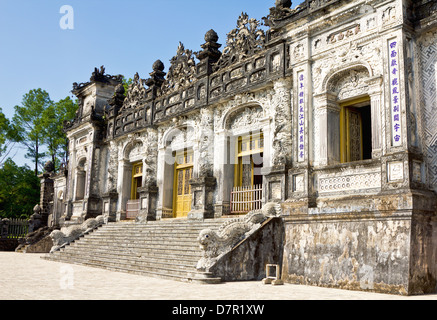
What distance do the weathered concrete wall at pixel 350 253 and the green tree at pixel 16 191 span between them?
23.6 metres

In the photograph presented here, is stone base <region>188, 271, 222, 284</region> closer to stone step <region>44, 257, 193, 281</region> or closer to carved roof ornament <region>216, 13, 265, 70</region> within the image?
stone step <region>44, 257, 193, 281</region>

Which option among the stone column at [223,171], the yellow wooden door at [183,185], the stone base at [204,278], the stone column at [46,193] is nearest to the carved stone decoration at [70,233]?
the yellow wooden door at [183,185]

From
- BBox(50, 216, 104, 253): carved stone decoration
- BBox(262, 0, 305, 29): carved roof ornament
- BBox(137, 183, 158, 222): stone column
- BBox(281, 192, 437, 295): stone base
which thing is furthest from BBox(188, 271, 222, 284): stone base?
BBox(50, 216, 104, 253): carved stone decoration

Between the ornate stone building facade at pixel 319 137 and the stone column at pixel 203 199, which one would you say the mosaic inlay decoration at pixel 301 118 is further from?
the stone column at pixel 203 199

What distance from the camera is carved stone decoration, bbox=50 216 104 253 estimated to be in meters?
15.9

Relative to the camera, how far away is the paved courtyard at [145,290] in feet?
21.9

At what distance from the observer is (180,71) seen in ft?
51.1

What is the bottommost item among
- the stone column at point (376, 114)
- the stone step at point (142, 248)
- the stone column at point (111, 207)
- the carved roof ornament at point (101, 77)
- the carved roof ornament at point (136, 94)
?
the stone step at point (142, 248)

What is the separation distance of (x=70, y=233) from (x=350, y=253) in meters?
11.2

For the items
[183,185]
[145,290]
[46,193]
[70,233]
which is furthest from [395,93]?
[46,193]

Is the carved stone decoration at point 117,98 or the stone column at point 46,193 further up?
the carved stone decoration at point 117,98

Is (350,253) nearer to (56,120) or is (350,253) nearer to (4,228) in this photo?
(4,228)

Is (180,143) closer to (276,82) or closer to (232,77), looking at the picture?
(232,77)
